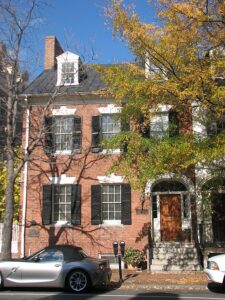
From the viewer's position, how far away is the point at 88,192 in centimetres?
1855

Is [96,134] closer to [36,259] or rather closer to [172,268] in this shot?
[172,268]

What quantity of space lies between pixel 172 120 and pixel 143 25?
5.47 m

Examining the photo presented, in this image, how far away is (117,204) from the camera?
1838 cm

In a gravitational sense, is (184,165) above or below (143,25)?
below

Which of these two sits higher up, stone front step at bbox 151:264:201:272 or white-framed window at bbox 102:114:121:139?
white-framed window at bbox 102:114:121:139

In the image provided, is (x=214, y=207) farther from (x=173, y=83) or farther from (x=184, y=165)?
(x=173, y=83)

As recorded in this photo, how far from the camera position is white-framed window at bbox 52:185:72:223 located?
1864 cm

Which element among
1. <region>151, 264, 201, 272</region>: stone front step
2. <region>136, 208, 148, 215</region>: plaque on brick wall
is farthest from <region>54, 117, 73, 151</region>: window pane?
<region>151, 264, 201, 272</region>: stone front step

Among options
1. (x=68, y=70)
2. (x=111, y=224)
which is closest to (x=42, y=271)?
(x=111, y=224)

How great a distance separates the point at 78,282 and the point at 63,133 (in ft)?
29.4

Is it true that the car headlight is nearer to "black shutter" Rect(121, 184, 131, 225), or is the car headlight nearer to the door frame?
the door frame

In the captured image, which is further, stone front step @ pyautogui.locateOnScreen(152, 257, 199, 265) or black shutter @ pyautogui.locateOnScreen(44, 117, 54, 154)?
black shutter @ pyautogui.locateOnScreen(44, 117, 54, 154)

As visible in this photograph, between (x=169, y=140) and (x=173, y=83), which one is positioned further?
(x=169, y=140)

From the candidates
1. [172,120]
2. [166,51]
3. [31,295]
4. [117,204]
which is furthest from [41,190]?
[166,51]
